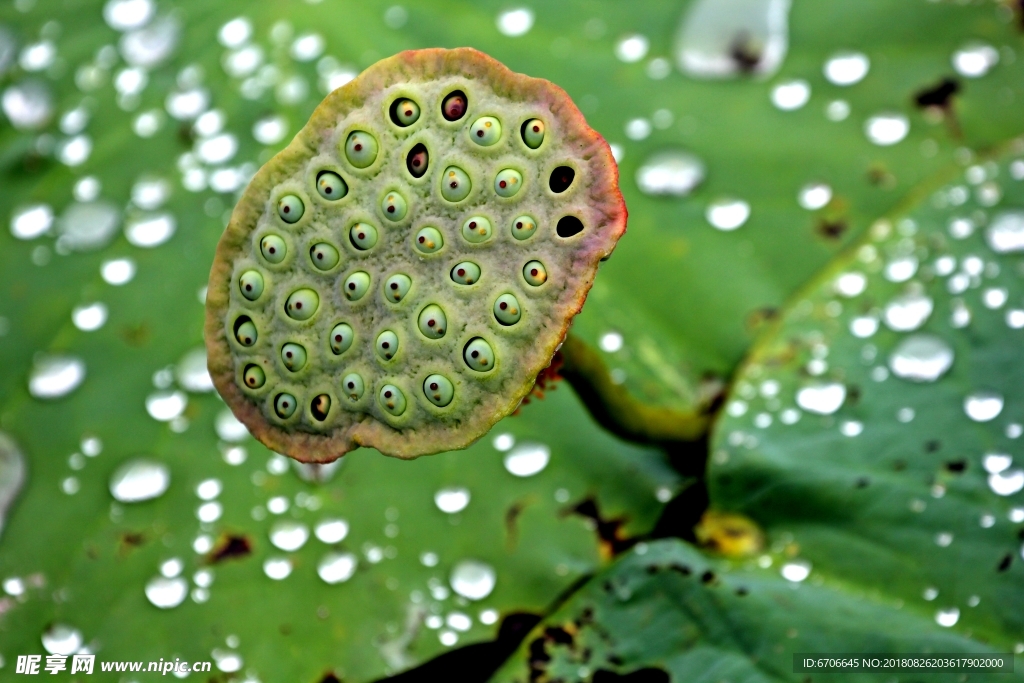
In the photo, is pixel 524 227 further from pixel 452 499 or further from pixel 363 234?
pixel 452 499

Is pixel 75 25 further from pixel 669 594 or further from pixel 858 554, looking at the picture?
pixel 858 554

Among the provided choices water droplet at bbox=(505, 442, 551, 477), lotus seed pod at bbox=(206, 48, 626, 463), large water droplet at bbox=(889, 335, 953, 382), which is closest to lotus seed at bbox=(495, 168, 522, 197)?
lotus seed pod at bbox=(206, 48, 626, 463)

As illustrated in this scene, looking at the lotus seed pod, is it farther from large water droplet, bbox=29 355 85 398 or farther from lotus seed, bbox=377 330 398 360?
large water droplet, bbox=29 355 85 398

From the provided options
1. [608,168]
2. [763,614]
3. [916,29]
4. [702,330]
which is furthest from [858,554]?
[916,29]

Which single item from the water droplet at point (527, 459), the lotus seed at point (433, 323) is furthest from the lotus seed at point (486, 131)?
the water droplet at point (527, 459)

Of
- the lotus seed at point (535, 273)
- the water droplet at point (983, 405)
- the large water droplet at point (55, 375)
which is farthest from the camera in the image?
the large water droplet at point (55, 375)

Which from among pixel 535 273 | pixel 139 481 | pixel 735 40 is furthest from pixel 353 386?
pixel 735 40

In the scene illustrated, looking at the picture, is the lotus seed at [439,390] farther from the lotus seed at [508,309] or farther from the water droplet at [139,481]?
the water droplet at [139,481]
